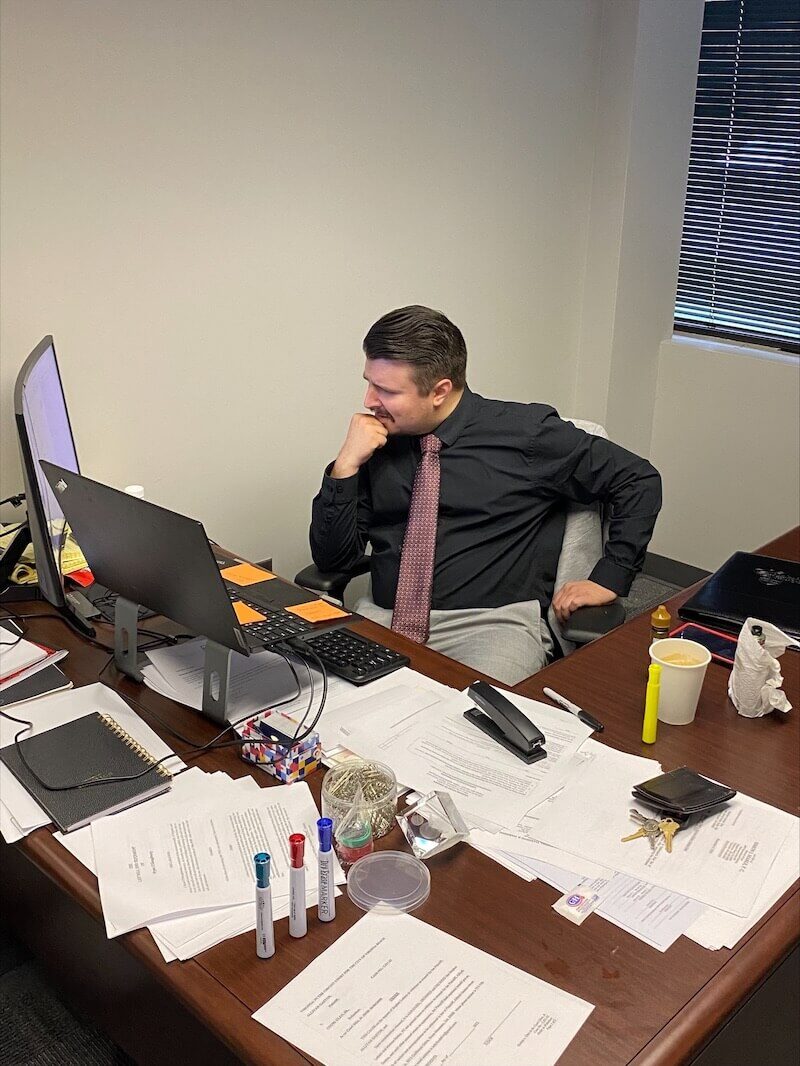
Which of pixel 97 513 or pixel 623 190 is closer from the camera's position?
pixel 97 513

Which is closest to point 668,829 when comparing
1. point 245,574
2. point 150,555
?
point 150,555

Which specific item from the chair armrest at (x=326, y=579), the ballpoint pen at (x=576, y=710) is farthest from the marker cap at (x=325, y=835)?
the chair armrest at (x=326, y=579)

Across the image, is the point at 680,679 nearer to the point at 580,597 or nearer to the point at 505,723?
the point at 505,723

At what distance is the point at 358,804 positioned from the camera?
4.39 ft

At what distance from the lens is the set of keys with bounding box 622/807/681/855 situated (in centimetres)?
135

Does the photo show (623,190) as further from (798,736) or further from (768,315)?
(798,736)

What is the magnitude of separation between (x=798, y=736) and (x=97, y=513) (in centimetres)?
119

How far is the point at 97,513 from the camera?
166cm

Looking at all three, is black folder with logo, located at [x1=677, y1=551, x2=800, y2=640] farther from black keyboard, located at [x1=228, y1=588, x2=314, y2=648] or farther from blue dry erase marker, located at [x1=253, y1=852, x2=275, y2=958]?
blue dry erase marker, located at [x1=253, y1=852, x2=275, y2=958]

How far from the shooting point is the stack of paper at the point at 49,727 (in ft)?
4.56

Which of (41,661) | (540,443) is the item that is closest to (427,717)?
(41,661)

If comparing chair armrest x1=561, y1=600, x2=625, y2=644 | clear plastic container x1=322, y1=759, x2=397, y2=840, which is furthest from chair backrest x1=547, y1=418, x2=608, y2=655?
clear plastic container x1=322, y1=759, x2=397, y2=840

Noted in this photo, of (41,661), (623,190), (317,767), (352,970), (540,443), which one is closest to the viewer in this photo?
(352,970)

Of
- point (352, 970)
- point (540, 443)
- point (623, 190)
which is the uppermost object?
point (623, 190)
